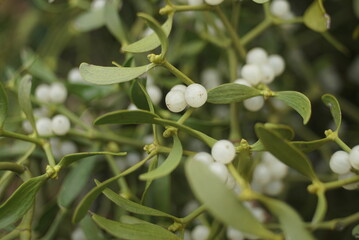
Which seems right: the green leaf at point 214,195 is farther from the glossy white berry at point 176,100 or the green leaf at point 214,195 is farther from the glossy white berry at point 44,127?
the glossy white berry at point 44,127

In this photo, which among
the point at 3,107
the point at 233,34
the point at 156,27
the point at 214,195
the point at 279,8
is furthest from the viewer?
the point at 279,8

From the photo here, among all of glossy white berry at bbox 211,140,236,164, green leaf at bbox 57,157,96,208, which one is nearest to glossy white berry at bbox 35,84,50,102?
green leaf at bbox 57,157,96,208

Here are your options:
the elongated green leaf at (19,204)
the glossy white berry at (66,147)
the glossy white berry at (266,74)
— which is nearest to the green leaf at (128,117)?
the elongated green leaf at (19,204)

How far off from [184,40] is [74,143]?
29 centimetres

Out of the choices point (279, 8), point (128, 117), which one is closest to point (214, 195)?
point (128, 117)

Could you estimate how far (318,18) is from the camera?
647mm

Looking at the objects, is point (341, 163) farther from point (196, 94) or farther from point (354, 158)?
point (196, 94)

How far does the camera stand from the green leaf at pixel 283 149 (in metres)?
0.46

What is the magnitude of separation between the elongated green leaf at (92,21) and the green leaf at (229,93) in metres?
0.35

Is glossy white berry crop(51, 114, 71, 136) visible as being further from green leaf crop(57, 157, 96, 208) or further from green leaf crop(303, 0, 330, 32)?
green leaf crop(303, 0, 330, 32)

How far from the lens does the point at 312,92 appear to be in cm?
92

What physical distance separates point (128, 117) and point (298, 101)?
0.64 feet

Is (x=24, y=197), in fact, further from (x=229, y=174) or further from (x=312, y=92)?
(x=312, y=92)

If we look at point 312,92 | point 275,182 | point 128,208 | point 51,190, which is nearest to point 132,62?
point 128,208
